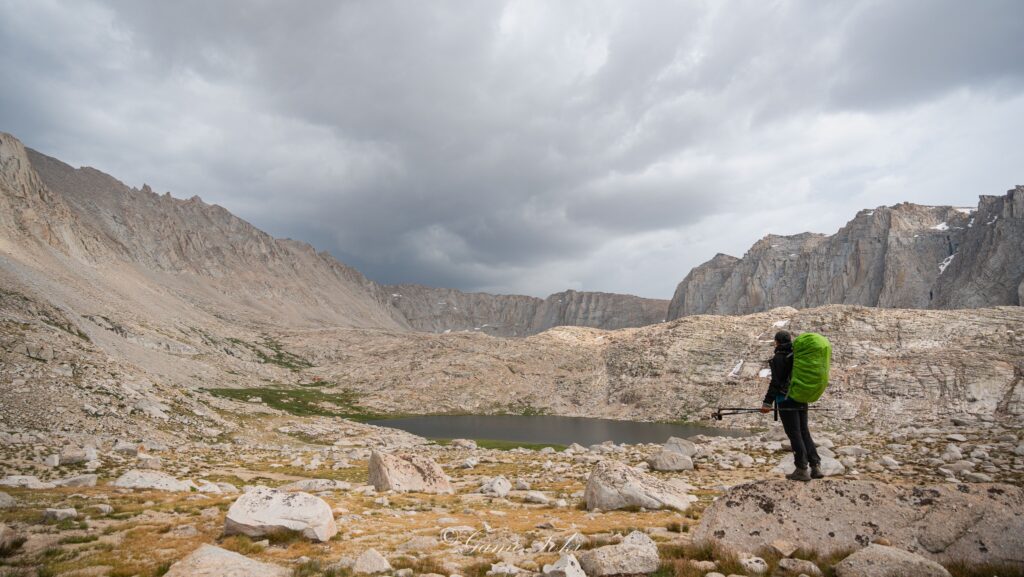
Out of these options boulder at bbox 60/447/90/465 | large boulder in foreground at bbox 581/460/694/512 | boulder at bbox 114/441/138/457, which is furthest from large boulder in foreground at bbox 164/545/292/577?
boulder at bbox 114/441/138/457

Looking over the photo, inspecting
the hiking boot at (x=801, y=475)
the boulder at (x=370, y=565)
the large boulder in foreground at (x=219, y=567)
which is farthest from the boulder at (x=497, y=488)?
the hiking boot at (x=801, y=475)

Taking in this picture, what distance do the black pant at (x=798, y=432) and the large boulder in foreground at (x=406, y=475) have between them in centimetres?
2156

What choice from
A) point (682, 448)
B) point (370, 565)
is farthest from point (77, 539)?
point (682, 448)

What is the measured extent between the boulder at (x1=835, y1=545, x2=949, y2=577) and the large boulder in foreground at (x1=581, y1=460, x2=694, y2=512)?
37.6ft

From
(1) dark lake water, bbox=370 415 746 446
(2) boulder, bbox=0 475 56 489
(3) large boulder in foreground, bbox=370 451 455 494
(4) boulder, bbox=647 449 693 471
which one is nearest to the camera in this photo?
(2) boulder, bbox=0 475 56 489

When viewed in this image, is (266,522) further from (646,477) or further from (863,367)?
(863,367)

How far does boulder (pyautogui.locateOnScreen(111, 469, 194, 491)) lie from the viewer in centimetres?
2392

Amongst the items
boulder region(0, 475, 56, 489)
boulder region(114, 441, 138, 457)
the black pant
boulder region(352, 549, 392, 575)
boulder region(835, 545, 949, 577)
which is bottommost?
boulder region(114, 441, 138, 457)

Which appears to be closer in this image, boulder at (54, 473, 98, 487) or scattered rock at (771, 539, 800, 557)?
scattered rock at (771, 539, 800, 557)

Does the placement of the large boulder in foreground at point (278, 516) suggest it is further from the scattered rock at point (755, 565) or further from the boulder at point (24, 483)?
the boulder at point (24, 483)

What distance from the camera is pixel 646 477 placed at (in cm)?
2180

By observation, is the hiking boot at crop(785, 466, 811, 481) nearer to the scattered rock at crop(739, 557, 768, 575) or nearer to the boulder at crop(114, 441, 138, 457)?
the scattered rock at crop(739, 557, 768, 575)

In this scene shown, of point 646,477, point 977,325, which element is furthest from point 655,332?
point 646,477

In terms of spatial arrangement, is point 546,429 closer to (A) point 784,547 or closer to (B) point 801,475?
(B) point 801,475
